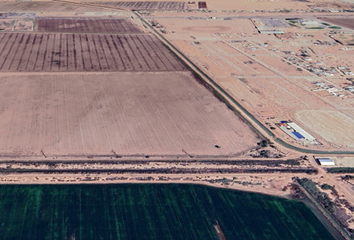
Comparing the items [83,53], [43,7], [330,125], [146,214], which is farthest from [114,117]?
[43,7]

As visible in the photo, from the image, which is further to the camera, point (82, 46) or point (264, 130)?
point (82, 46)

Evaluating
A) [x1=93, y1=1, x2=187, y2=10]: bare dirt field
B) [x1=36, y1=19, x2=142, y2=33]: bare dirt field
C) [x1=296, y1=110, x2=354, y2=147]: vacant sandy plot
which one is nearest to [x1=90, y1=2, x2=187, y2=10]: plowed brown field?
[x1=93, y1=1, x2=187, y2=10]: bare dirt field

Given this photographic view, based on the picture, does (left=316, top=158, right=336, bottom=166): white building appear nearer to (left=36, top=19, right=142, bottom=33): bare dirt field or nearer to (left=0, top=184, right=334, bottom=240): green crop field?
(left=0, top=184, right=334, bottom=240): green crop field

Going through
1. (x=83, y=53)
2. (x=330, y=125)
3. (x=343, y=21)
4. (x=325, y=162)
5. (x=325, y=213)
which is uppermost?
(x=83, y=53)

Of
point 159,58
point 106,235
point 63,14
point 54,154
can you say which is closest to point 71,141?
point 54,154

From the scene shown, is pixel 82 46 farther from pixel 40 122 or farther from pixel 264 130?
pixel 264 130

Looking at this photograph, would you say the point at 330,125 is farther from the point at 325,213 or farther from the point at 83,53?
the point at 83,53
